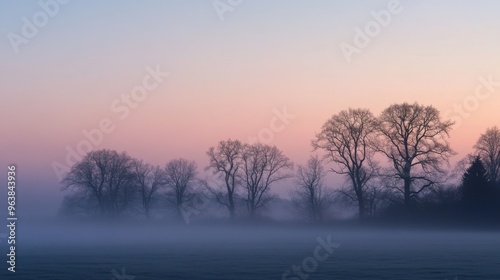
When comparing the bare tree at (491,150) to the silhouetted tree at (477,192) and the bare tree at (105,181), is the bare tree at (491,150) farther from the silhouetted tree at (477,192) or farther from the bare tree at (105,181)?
the bare tree at (105,181)

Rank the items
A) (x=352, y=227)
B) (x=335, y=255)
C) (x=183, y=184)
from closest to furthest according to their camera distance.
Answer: (x=335, y=255) < (x=352, y=227) < (x=183, y=184)

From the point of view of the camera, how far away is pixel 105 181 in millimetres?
100125

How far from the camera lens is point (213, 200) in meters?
95.1

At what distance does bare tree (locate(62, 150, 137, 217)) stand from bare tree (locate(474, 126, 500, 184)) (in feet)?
169

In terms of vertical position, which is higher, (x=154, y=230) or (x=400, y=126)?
(x=400, y=126)

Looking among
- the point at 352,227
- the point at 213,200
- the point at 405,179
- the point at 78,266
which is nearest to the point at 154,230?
the point at 213,200

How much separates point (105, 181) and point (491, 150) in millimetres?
55678

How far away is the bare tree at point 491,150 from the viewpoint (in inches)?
3573

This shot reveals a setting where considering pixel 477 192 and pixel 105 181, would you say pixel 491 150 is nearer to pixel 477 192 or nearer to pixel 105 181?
pixel 477 192

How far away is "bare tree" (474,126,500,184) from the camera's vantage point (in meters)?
90.8

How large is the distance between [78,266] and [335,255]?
1462 cm

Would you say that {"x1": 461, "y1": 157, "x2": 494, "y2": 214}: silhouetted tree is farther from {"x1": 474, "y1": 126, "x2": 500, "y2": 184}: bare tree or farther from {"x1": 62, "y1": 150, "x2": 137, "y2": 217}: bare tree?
{"x1": 62, "y1": 150, "x2": 137, "y2": 217}: bare tree

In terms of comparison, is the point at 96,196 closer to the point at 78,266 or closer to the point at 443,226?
the point at 443,226

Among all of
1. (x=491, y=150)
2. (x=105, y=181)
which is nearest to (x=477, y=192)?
(x=491, y=150)
